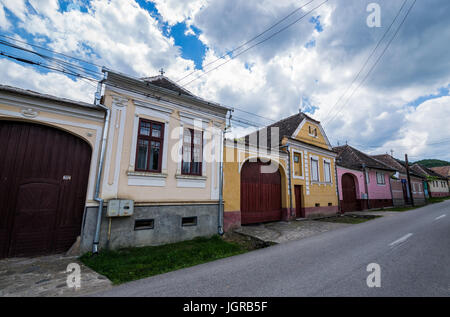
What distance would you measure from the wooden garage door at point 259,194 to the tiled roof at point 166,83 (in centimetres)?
502

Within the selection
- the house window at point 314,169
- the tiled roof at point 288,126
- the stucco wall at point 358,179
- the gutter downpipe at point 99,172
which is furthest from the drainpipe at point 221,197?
the stucco wall at point 358,179

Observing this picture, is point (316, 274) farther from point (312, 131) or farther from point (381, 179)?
point (381, 179)

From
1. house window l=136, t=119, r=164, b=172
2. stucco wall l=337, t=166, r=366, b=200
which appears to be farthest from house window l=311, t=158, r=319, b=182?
house window l=136, t=119, r=164, b=172

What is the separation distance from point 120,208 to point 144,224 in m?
1.15

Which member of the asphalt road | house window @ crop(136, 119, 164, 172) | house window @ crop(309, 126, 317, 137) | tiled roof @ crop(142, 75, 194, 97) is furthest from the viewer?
house window @ crop(309, 126, 317, 137)

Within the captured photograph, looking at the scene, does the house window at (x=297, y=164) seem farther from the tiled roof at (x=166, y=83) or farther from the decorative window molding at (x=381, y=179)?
the decorative window molding at (x=381, y=179)

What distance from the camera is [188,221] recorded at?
27.2ft

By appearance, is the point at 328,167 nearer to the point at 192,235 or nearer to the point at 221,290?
the point at 192,235

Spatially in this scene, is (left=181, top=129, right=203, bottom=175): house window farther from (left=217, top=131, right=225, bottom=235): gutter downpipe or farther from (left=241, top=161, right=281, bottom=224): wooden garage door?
(left=241, top=161, right=281, bottom=224): wooden garage door

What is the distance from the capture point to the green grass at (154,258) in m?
4.84

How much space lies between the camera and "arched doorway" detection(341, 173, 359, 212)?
703 inches

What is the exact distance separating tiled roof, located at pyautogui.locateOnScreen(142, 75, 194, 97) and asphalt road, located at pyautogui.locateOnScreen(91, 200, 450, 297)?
7.15m

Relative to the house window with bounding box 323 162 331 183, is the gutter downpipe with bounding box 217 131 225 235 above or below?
below
